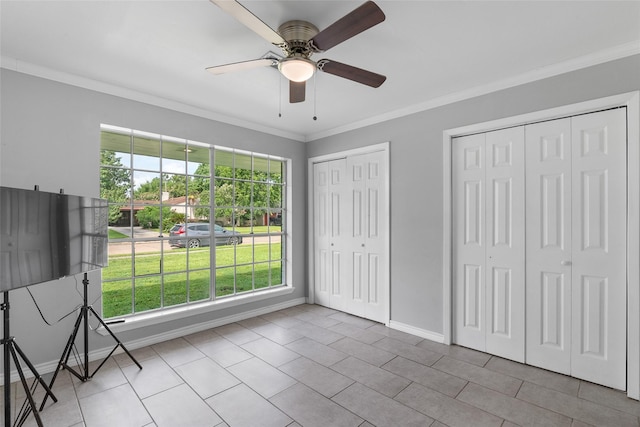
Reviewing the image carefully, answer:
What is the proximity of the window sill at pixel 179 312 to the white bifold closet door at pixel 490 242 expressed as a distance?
2.63 metres

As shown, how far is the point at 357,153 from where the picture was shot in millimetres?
4273

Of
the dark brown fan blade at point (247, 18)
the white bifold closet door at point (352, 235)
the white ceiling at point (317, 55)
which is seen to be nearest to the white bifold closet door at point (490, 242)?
the white ceiling at point (317, 55)

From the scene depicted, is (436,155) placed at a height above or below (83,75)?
below

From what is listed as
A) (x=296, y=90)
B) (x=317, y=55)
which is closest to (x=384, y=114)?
(x=317, y=55)

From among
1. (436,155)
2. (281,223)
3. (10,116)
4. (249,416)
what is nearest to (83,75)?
(10,116)

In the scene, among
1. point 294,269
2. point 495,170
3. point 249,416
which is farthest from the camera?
point 294,269

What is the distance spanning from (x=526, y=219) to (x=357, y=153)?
2227 millimetres

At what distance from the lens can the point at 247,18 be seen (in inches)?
62.8

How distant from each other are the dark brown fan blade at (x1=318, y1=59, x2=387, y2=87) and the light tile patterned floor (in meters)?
2.50

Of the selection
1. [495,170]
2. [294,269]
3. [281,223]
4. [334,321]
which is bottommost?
[334,321]

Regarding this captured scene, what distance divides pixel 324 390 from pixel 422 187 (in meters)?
2.42

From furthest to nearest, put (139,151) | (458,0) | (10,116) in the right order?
1. (139,151)
2. (10,116)
3. (458,0)

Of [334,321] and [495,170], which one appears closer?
[495,170]

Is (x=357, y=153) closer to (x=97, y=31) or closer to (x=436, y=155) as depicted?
(x=436, y=155)
